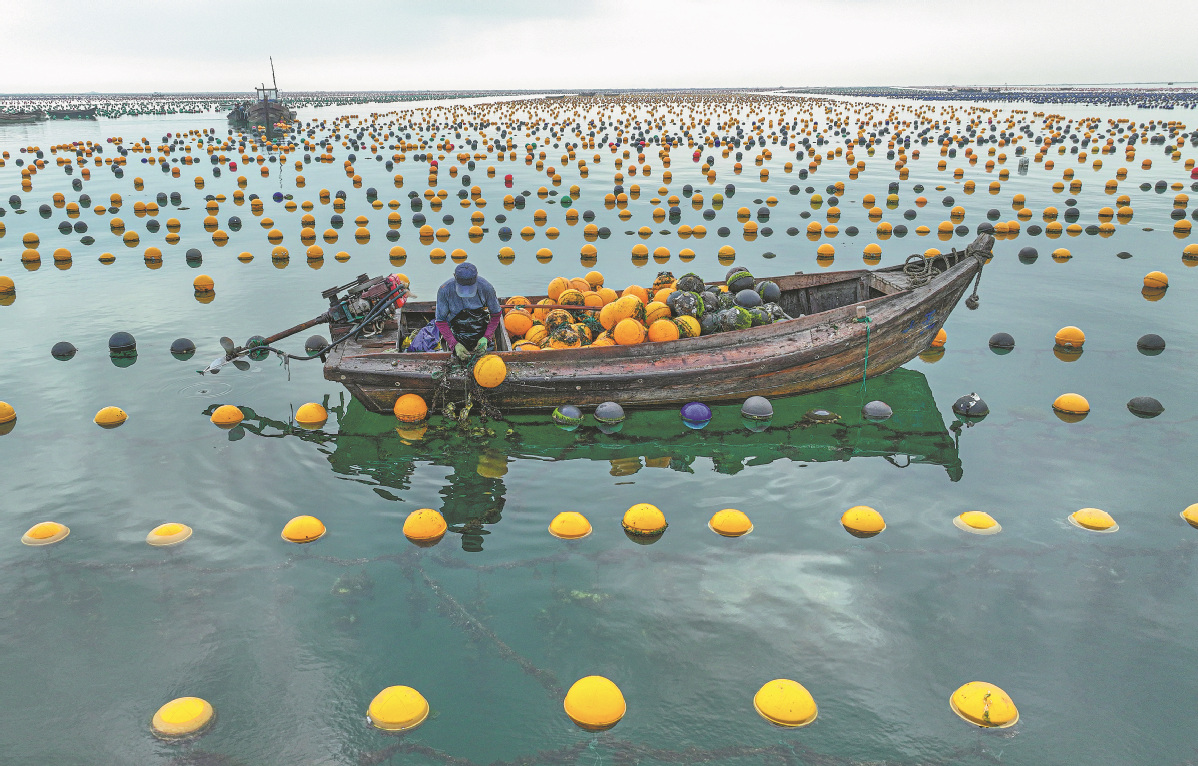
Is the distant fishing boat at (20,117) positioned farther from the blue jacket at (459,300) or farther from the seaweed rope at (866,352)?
the seaweed rope at (866,352)

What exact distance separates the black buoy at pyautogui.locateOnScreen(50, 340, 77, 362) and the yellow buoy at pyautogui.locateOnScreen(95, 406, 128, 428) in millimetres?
3948

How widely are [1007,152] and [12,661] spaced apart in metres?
57.3

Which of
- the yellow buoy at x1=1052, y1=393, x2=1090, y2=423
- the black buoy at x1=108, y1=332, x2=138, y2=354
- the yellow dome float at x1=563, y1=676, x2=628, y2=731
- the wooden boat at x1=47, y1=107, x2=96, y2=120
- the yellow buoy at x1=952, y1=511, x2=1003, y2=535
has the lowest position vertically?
the yellow dome float at x1=563, y1=676, x2=628, y2=731

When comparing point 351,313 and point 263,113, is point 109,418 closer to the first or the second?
point 351,313

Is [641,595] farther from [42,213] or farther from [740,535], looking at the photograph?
[42,213]

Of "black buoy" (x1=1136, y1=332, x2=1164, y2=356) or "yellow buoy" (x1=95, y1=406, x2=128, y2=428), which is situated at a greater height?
"yellow buoy" (x1=95, y1=406, x2=128, y2=428)

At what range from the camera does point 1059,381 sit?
1230 centimetres

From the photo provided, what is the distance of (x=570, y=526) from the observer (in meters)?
8.11

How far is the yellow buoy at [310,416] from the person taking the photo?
11086 millimetres

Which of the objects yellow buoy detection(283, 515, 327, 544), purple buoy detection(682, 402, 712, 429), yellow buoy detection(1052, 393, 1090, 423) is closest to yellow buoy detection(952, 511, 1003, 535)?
purple buoy detection(682, 402, 712, 429)

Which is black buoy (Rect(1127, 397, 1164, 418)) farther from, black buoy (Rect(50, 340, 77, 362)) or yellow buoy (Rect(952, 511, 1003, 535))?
black buoy (Rect(50, 340, 77, 362))

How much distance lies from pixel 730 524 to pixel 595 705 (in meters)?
3.06

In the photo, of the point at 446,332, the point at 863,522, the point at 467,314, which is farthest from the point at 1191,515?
the point at 446,332

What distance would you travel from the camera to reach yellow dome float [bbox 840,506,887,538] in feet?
26.4
